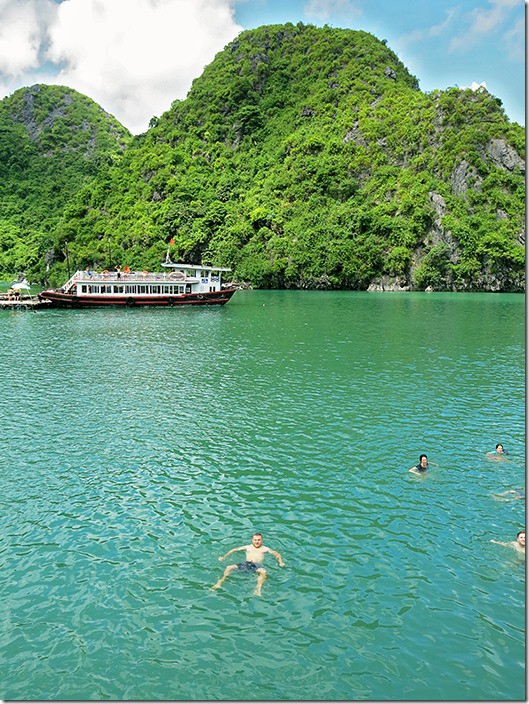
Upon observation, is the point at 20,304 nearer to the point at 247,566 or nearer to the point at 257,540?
the point at 257,540

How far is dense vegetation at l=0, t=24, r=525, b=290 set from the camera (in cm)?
11512

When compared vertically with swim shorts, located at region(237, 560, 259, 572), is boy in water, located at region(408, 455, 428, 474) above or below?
above

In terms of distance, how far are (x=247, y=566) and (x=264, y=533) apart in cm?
167

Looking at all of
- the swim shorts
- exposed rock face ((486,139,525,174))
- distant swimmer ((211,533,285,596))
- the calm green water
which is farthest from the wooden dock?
exposed rock face ((486,139,525,174))

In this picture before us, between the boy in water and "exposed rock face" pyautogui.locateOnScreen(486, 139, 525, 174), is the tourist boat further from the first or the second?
"exposed rock face" pyautogui.locateOnScreen(486, 139, 525, 174)

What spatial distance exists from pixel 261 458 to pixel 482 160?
12247 cm

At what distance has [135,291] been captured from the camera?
79062mm

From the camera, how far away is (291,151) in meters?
148

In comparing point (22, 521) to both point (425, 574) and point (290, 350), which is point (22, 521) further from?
→ point (290, 350)

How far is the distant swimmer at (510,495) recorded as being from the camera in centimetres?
1670

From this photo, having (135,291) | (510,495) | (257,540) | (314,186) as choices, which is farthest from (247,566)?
(314,186)

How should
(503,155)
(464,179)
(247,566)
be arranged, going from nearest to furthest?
(247,566) → (464,179) → (503,155)

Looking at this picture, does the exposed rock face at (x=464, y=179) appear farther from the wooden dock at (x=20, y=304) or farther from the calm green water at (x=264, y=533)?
the calm green water at (x=264, y=533)

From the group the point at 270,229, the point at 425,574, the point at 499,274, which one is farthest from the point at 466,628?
the point at 270,229
